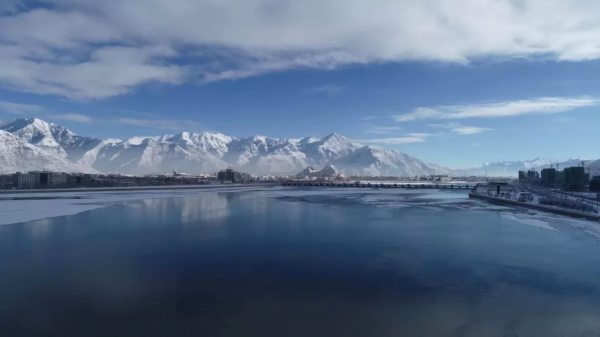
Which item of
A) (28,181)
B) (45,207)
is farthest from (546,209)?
(28,181)

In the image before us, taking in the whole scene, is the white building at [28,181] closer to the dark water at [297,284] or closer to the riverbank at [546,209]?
the dark water at [297,284]

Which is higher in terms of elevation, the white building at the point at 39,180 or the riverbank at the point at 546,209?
the white building at the point at 39,180

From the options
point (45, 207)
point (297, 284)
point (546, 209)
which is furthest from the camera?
point (45, 207)

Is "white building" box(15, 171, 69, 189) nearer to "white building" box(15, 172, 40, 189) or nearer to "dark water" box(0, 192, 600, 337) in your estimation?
"white building" box(15, 172, 40, 189)

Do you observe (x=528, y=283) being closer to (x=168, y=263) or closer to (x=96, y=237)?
(x=168, y=263)

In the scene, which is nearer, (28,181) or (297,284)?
(297,284)

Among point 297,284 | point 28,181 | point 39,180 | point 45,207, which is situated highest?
point 39,180

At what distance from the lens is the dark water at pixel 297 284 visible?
5078 mm

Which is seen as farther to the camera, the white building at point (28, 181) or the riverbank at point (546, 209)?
the white building at point (28, 181)

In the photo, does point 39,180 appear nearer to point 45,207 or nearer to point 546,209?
point 45,207

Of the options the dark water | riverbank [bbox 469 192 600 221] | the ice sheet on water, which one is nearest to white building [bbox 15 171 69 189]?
the ice sheet on water

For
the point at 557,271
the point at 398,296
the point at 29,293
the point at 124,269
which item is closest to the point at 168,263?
the point at 124,269

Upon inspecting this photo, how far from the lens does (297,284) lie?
6836 millimetres

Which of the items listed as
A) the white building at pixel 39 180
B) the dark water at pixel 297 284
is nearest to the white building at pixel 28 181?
the white building at pixel 39 180
